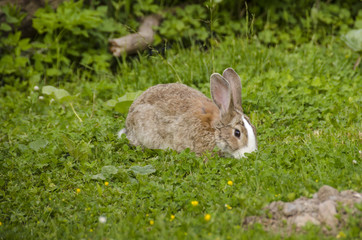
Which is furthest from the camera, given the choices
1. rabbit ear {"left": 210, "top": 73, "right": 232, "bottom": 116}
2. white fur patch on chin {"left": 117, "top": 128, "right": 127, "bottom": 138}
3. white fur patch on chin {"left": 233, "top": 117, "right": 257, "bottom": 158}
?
white fur patch on chin {"left": 117, "top": 128, "right": 127, "bottom": 138}

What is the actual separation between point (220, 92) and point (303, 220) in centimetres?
203

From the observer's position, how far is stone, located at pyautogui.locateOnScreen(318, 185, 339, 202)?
11.8 ft

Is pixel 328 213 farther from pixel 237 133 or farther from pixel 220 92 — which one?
pixel 220 92

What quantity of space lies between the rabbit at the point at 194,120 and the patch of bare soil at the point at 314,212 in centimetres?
121

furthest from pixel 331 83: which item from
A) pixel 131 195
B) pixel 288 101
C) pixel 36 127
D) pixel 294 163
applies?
pixel 36 127

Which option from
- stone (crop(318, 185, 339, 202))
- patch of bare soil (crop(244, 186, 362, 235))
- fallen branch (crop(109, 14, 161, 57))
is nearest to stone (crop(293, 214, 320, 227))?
patch of bare soil (crop(244, 186, 362, 235))

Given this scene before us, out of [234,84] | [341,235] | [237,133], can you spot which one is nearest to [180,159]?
[237,133]

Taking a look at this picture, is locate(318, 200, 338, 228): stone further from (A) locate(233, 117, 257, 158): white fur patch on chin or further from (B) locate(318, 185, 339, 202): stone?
(A) locate(233, 117, 257, 158): white fur patch on chin

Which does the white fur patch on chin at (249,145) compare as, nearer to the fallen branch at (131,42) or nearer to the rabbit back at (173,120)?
the rabbit back at (173,120)

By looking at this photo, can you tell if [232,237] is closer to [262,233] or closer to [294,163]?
[262,233]

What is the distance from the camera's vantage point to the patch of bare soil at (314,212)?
3.38m

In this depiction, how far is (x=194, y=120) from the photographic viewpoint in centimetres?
514

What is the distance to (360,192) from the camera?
3650 mm

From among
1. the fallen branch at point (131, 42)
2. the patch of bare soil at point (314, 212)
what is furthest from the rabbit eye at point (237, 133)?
the fallen branch at point (131, 42)
